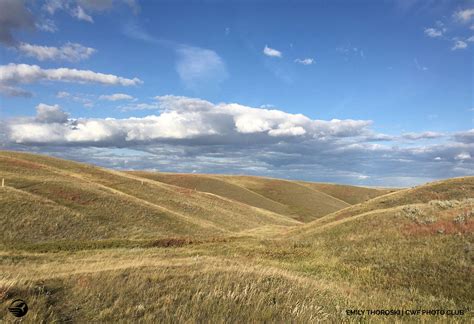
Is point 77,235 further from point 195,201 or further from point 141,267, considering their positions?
point 195,201

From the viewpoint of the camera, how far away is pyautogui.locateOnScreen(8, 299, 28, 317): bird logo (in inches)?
290

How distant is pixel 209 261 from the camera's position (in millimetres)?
17688

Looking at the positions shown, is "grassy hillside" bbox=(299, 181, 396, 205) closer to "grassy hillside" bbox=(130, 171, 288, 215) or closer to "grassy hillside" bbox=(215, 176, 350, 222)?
"grassy hillside" bbox=(215, 176, 350, 222)

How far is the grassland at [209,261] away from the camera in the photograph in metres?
8.89

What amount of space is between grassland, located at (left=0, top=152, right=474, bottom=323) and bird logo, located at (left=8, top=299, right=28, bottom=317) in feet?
0.47

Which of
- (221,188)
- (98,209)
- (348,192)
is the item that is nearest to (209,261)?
(98,209)

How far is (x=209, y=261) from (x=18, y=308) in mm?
10821

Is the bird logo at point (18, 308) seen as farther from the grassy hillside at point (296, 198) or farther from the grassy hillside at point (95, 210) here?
the grassy hillside at point (296, 198)

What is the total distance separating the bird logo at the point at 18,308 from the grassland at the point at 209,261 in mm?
144

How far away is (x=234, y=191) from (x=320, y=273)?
97.1 m

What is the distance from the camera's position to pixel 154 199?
63344mm

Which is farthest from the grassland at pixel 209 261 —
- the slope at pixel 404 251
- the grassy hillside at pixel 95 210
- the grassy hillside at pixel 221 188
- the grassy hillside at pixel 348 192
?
the grassy hillside at pixel 348 192

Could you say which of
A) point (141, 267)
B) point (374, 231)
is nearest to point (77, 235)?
point (141, 267)

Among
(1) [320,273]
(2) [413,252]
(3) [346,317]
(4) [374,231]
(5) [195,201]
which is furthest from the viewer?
(5) [195,201]
